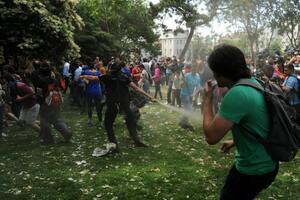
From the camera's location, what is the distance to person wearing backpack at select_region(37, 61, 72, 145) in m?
9.50

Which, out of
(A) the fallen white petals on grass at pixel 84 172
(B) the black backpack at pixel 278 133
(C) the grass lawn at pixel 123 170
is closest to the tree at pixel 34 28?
(C) the grass lawn at pixel 123 170

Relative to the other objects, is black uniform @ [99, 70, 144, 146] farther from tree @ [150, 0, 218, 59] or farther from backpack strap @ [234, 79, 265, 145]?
tree @ [150, 0, 218, 59]

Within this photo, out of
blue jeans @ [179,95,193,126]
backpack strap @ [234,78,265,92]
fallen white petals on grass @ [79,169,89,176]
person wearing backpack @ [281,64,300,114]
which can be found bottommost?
fallen white petals on grass @ [79,169,89,176]

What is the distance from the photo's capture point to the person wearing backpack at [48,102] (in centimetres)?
950

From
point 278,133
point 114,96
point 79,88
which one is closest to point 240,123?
point 278,133

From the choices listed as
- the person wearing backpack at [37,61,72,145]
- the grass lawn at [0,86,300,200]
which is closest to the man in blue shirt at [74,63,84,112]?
the grass lawn at [0,86,300,200]

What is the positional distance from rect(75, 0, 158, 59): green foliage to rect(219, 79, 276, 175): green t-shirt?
22145 mm

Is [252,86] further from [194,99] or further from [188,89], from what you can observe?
[188,89]

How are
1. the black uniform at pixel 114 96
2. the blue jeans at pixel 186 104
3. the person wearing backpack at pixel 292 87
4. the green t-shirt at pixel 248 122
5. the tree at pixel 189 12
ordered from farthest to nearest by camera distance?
the tree at pixel 189 12 → the blue jeans at pixel 186 104 → the black uniform at pixel 114 96 → the person wearing backpack at pixel 292 87 → the green t-shirt at pixel 248 122

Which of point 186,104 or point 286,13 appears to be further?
point 286,13

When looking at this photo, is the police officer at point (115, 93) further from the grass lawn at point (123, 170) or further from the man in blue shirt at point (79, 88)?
the man in blue shirt at point (79, 88)

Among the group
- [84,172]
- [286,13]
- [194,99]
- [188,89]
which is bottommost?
[84,172]

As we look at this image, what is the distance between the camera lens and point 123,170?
743cm

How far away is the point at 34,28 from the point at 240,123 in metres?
13.0
